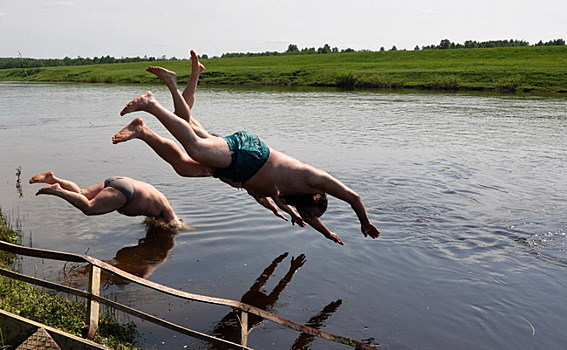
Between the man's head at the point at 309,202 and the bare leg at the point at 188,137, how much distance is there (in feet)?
4.11

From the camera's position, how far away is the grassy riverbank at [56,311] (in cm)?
612

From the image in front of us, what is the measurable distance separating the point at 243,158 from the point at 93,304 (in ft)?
8.09

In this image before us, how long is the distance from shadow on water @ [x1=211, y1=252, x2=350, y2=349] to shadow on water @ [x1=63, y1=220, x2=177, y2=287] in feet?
5.49

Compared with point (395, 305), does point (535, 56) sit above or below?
above

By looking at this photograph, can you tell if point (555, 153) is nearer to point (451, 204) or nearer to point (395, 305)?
point (451, 204)

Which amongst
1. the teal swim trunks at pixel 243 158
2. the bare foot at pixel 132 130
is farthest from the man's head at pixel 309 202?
the bare foot at pixel 132 130

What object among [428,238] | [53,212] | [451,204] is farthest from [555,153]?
[53,212]

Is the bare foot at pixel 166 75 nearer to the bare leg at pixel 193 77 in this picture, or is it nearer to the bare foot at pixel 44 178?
the bare leg at pixel 193 77

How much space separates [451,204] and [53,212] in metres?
8.46

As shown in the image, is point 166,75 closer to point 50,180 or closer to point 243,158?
point 243,158

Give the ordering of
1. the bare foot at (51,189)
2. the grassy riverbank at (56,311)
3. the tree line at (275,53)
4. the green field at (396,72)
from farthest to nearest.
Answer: the tree line at (275,53) → the green field at (396,72) → the bare foot at (51,189) → the grassy riverbank at (56,311)

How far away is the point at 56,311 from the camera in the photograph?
255 inches

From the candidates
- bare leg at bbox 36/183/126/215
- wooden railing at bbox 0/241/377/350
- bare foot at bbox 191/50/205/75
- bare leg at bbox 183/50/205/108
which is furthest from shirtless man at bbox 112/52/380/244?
bare leg at bbox 36/183/126/215

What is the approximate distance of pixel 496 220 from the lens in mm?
12203
